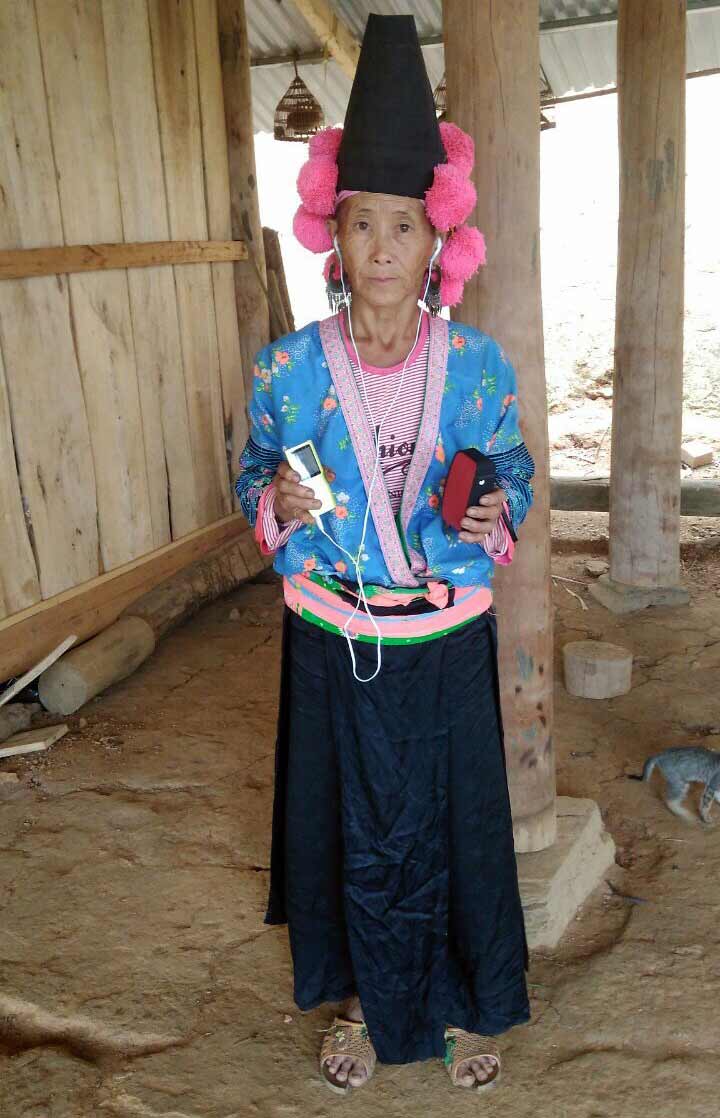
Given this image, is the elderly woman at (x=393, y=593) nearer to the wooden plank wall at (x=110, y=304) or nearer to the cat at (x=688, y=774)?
the cat at (x=688, y=774)

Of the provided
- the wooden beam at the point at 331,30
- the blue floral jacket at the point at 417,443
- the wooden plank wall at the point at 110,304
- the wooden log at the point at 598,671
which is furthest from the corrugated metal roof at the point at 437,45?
the blue floral jacket at the point at 417,443

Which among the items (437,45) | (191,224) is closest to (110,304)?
(191,224)

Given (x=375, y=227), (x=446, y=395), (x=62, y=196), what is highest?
(x=62, y=196)

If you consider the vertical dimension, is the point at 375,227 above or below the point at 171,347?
above

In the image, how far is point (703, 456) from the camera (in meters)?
8.08

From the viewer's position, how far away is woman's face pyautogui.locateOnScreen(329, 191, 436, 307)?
80.6 inches

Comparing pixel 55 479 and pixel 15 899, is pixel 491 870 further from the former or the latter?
pixel 55 479

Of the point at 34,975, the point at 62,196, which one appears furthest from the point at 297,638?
the point at 62,196

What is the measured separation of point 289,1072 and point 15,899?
118 centimetres

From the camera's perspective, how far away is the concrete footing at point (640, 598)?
5543mm

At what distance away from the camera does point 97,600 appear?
5008 mm

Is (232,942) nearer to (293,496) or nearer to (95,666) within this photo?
(293,496)

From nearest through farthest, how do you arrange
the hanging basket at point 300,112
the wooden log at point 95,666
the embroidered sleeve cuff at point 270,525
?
1. the embroidered sleeve cuff at point 270,525
2. the wooden log at point 95,666
3. the hanging basket at point 300,112

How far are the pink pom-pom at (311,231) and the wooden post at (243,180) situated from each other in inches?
161
